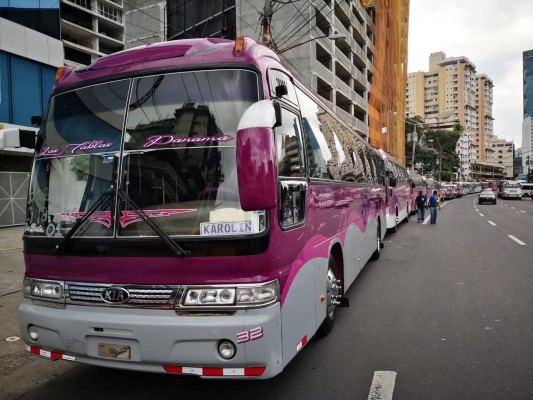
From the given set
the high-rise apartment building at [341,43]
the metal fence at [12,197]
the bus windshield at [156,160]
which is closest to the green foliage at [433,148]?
the high-rise apartment building at [341,43]

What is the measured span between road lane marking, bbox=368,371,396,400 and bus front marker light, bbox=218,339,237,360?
1.35 metres

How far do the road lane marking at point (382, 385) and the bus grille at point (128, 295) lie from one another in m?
1.90

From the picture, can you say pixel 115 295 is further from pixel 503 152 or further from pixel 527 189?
pixel 503 152

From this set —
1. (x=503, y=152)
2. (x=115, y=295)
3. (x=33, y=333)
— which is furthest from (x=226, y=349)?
(x=503, y=152)

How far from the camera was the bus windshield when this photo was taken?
3.12 meters

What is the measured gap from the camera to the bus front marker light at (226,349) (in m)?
2.96

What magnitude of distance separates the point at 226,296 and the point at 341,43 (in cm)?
4171

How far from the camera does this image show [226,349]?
2.98 m

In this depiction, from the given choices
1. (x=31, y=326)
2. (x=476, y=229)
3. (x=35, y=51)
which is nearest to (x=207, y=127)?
(x=31, y=326)

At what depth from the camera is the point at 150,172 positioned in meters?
3.23

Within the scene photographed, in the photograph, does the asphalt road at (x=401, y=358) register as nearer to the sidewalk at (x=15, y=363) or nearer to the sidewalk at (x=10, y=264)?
the sidewalk at (x=15, y=363)

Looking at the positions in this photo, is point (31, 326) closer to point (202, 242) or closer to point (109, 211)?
point (109, 211)

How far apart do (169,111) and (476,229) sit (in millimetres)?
16171

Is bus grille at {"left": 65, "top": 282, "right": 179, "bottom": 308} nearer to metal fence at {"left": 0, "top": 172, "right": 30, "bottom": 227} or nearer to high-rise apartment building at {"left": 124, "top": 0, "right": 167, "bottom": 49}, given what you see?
metal fence at {"left": 0, "top": 172, "right": 30, "bottom": 227}
